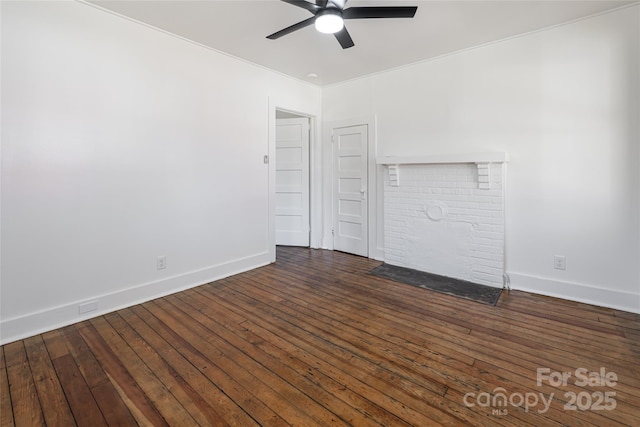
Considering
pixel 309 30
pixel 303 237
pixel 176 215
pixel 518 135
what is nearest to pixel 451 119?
pixel 518 135

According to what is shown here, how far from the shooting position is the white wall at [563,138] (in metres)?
2.61

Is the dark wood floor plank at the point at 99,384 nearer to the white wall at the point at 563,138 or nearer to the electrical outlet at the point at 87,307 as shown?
the electrical outlet at the point at 87,307

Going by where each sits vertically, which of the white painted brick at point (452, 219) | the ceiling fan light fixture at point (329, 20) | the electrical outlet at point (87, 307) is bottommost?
the electrical outlet at point (87, 307)

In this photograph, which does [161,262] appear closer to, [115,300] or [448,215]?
[115,300]

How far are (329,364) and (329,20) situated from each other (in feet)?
7.86

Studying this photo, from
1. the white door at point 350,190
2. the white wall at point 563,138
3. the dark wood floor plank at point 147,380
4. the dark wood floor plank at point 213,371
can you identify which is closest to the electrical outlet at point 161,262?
the dark wood floor plank at point 213,371

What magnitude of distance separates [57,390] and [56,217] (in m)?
1.36

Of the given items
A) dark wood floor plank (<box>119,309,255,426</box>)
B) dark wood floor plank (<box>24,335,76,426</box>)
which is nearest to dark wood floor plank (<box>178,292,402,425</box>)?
dark wood floor plank (<box>119,309,255,426</box>)

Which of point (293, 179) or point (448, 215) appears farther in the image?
point (293, 179)

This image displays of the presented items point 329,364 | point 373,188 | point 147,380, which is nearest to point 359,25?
point 373,188

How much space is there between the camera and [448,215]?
3.51 metres

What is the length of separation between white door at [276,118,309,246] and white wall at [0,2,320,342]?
1.24 meters

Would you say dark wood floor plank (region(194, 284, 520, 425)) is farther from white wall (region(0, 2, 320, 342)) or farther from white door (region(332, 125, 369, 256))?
white door (region(332, 125, 369, 256))

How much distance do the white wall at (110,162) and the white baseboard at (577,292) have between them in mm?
3253
